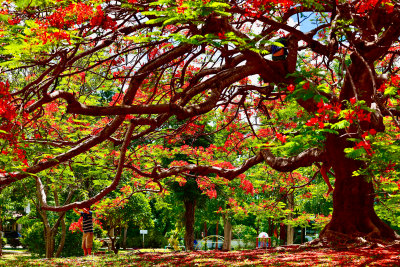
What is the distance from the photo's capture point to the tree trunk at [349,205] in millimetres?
7980

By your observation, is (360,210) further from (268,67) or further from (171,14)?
(171,14)

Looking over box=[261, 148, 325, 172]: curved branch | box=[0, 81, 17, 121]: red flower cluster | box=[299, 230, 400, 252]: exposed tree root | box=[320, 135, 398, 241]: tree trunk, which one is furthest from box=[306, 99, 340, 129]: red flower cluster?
box=[0, 81, 17, 121]: red flower cluster

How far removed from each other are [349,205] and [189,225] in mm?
11071

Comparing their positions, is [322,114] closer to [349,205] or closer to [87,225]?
[349,205]

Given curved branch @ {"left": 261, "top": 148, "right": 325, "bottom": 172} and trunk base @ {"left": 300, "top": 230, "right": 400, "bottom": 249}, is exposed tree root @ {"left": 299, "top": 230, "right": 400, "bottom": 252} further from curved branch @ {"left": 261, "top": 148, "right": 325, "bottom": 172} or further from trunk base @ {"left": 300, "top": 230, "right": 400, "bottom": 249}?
curved branch @ {"left": 261, "top": 148, "right": 325, "bottom": 172}

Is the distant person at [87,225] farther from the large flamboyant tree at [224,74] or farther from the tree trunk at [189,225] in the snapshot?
the tree trunk at [189,225]

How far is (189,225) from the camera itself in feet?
59.9

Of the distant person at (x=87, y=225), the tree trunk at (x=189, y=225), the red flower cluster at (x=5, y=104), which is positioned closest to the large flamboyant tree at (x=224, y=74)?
the red flower cluster at (x=5, y=104)

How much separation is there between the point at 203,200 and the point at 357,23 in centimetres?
1271

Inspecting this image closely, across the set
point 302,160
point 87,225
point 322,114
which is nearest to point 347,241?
point 302,160

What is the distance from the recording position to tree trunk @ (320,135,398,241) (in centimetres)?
798

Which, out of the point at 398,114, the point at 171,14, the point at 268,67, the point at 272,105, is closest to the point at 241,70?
the point at 268,67

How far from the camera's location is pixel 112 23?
20.7ft

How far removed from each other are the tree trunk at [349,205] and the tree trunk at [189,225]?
34.0 ft
